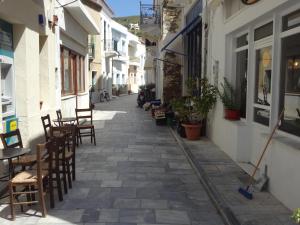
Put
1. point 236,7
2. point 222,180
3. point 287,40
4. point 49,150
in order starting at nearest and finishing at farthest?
point 49,150
point 287,40
point 222,180
point 236,7

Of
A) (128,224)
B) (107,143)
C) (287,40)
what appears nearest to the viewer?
(128,224)

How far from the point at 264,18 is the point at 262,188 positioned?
9.08 feet

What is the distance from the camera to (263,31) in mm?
6602

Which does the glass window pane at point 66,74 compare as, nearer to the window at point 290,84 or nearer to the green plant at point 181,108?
the green plant at point 181,108

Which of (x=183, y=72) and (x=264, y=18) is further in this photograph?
(x=183, y=72)

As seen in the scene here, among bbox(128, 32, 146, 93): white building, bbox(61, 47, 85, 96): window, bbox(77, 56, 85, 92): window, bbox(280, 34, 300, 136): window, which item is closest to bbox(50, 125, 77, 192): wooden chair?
bbox(280, 34, 300, 136): window

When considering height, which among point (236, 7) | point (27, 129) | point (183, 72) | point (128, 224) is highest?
point (236, 7)

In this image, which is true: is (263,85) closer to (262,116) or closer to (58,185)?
(262,116)

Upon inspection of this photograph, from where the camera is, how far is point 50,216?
482 centimetres

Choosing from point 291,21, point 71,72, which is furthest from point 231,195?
point 71,72

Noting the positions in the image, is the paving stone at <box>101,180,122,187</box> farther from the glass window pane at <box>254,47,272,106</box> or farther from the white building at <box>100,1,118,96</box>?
the white building at <box>100,1,118,96</box>

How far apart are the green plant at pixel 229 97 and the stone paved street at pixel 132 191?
1.51 meters

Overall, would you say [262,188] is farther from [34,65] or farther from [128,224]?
[34,65]

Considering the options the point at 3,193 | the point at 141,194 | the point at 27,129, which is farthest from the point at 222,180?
the point at 27,129
